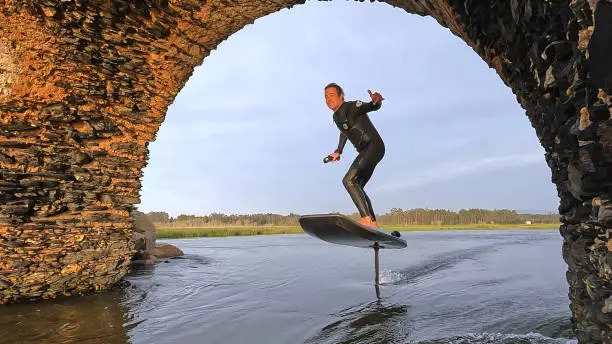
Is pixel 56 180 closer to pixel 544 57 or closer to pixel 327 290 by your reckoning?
pixel 327 290

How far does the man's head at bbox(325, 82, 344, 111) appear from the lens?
648cm

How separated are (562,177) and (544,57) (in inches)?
41.7

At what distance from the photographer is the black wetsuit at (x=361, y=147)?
245 inches

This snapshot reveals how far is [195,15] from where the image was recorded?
8.96m

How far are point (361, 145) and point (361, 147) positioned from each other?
1.5 inches

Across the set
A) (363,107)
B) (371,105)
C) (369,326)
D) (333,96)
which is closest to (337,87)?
(333,96)

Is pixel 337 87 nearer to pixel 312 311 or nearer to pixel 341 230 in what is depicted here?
pixel 341 230

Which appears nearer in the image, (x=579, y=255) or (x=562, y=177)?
(x=579, y=255)

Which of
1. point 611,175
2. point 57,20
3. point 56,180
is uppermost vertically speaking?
point 57,20

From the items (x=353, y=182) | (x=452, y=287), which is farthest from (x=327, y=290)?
(x=353, y=182)

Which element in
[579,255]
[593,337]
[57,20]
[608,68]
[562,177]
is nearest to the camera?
[608,68]

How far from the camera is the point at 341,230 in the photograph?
6.41 meters

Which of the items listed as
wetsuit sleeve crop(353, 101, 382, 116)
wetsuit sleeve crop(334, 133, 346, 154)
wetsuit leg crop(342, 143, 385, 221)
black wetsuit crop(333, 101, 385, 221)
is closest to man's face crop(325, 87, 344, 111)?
black wetsuit crop(333, 101, 385, 221)

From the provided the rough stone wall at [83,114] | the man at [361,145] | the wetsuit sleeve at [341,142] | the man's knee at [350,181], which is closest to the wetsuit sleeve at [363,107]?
the man at [361,145]
